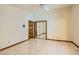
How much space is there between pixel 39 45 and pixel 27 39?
52 cm

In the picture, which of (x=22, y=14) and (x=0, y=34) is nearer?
(x=0, y=34)

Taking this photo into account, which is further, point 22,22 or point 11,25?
point 22,22

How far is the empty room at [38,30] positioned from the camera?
3373 mm

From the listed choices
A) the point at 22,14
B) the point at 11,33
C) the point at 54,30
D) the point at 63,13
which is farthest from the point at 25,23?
the point at 63,13

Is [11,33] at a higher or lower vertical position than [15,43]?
higher

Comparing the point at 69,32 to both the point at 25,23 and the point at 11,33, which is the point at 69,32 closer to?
the point at 25,23

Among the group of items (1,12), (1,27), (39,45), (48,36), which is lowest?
(39,45)

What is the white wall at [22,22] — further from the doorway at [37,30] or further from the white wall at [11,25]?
the doorway at [37,30]

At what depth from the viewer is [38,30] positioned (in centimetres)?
384

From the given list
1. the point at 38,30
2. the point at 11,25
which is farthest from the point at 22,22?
the point at 38,30

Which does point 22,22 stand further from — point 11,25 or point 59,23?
point 59,23
